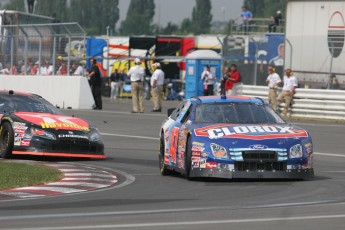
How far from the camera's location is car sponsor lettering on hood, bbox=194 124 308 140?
1434 cm

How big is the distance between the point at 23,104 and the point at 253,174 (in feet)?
20.3

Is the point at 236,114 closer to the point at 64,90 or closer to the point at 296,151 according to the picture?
the point at 296,151

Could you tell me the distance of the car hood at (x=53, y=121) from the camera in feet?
58.8

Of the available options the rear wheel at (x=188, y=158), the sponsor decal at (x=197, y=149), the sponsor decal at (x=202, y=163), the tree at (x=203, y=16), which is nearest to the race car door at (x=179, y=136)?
the rear wheel at (x=188, y=158)

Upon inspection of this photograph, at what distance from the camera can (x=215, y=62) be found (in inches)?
1811

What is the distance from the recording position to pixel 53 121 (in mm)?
18078

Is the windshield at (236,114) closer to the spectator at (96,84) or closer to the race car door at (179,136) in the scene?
the race car door at (179,136)

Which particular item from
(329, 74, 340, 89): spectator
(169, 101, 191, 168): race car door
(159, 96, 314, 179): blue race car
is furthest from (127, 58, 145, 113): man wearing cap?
(159, 96, 314, 179): blue race car

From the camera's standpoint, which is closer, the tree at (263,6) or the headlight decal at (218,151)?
the headlight decal at (218,151)

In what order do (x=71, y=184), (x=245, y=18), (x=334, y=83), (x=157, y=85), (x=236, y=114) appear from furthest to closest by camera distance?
(x=245, y=18)
(x=157, y=85)
(x=334, y=83)
(x=236, y=114)
(x=71, y=184)

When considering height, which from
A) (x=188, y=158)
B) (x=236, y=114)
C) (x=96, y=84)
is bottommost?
(x=96, y=84)

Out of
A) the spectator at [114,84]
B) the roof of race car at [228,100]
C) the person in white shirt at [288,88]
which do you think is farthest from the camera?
the spectator at [114,84]

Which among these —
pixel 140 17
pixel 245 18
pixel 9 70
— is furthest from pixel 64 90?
pixel 140 17

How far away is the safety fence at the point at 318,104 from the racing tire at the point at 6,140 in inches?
622
